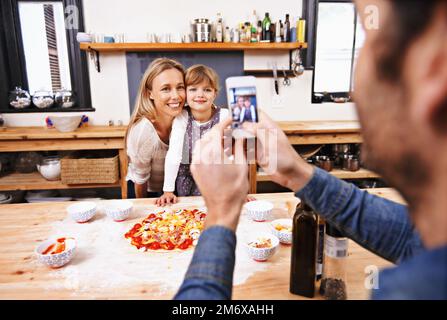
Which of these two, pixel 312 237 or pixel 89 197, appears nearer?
pixel 312 237

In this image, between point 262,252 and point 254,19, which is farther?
point 254,19

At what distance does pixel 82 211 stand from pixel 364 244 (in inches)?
38.6

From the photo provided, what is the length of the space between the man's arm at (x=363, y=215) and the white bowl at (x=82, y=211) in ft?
A: 2.75

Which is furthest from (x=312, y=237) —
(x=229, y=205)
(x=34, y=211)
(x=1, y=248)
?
(x=34, y=211)

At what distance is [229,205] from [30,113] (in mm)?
3264

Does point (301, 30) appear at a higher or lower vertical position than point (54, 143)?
higher

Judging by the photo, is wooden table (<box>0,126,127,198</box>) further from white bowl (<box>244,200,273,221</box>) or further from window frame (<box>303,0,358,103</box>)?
window frame (<box>303,0,358,103</box>)

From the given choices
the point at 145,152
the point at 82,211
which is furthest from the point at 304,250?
the point at 145,152

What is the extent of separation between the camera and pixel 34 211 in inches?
55.9

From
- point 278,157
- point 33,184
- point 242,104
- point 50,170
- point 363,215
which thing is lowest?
point 33,184

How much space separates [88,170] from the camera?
282 cm

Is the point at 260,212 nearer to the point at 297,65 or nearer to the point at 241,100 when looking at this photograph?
the point at 241,100

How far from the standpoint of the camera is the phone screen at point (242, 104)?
88cm

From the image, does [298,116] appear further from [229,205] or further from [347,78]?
[229,205]
